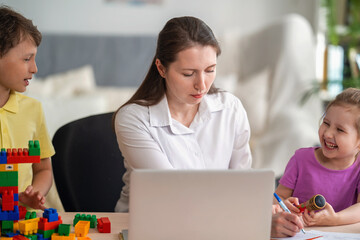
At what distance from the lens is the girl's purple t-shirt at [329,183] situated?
1421mm

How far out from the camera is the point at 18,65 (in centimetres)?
140

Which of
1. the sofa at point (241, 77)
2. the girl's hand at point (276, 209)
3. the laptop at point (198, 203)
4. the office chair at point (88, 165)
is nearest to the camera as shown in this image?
the laptop at point (198, 203)

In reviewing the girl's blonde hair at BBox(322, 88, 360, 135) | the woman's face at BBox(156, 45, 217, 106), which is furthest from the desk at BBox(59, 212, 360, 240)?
the woman's face at BBox(156, 45, 217, 106)

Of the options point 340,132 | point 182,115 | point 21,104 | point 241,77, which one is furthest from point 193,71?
point 241,77

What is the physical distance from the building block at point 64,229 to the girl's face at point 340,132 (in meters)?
0.71

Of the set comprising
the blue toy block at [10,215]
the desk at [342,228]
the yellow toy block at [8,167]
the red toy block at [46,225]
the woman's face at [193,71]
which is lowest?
the desk at [342,228]

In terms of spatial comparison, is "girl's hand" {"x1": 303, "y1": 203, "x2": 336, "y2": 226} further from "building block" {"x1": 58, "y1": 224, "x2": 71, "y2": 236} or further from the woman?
"building block" {"x1": 58, "y1": 224, "x2": 71, "y2": 236}

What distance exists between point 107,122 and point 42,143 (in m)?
0.23

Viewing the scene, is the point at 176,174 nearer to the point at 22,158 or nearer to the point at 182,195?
the point at 182,195

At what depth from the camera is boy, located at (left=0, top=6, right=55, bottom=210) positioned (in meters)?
1.40

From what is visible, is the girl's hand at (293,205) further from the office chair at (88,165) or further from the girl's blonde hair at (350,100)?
the office chair at (88,165)

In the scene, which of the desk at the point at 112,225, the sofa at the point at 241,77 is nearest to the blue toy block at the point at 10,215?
the desk at the point at 112,225

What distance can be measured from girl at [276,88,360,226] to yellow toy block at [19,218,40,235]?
2.00ft

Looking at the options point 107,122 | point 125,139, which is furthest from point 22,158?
point 107,122
